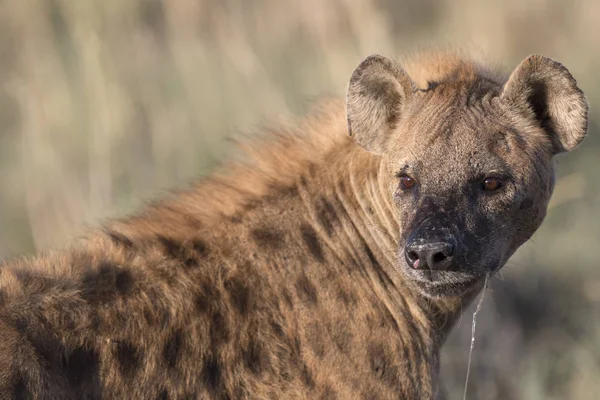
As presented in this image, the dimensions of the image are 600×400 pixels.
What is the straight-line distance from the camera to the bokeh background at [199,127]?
6.57m

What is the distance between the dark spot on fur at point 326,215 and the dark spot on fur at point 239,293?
1.51 feet

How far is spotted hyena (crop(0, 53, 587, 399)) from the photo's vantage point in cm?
392

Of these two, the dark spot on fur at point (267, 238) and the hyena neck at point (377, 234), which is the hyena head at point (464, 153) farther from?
the dark spot on fur at point (267, 238)

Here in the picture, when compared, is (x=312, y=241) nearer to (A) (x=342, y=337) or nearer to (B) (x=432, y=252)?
(A) (x=342, y=337)

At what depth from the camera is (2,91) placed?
8.84 m

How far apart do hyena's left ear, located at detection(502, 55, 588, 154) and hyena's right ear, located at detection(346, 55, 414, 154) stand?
0.46m

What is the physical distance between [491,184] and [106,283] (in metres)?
1.57

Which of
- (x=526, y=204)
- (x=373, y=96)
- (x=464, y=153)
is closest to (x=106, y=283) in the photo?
(x=373, y=96)

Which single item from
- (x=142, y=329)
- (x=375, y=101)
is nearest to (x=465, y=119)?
(x=375, y=101)

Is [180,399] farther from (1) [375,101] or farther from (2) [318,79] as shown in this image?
(2) [318,79]

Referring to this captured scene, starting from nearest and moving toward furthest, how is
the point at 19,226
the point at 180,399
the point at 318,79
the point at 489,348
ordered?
the point at 180,399 → the point at 489,348 → the point at 19,226 → the point at 318,79

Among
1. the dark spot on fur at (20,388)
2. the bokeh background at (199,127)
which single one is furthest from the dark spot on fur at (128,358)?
the bokeh background at (199,127)

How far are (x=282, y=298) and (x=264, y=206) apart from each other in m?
0.43

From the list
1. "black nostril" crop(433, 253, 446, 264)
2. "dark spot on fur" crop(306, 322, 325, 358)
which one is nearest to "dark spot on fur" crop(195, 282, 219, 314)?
"dark spot on fur" crop(306, 322, 325, 358)
